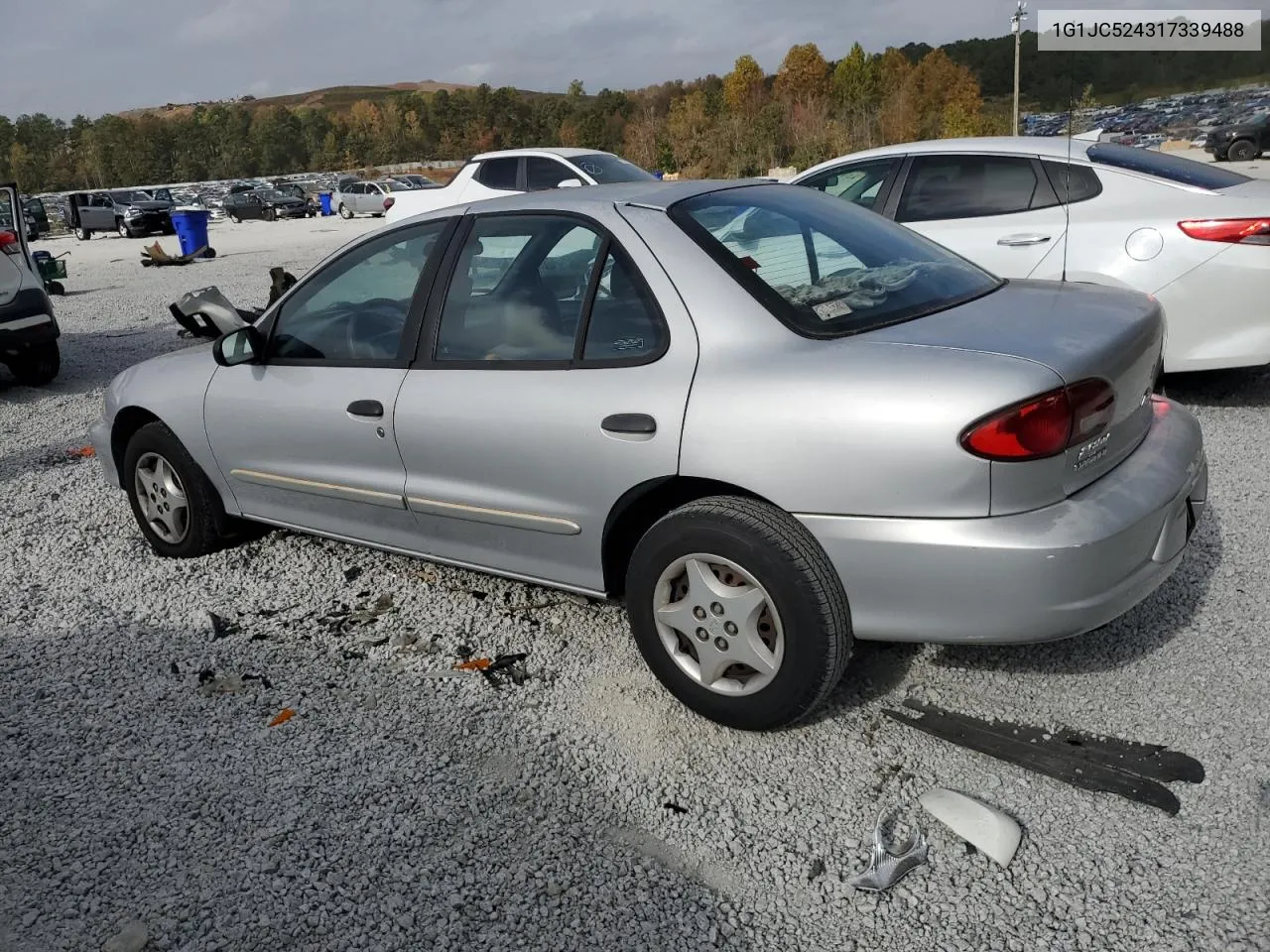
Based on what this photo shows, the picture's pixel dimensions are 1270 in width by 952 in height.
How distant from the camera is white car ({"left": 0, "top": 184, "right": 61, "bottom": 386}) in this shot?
845cm

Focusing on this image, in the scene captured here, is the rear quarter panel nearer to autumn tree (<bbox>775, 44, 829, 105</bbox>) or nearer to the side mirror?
the side mirror

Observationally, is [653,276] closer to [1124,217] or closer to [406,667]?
[406,667]

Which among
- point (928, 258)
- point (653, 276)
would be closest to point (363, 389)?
point (653, 276)

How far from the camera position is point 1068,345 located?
9.05ft

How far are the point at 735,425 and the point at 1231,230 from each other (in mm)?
4111

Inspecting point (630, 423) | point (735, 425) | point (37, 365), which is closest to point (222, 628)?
point (630, 423)

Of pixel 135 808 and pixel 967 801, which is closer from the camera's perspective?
pixel 967 801

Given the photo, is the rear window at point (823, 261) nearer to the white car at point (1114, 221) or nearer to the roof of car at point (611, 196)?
the roof of car at point (611, 196)

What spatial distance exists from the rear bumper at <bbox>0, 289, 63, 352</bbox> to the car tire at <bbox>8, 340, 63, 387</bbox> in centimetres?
32

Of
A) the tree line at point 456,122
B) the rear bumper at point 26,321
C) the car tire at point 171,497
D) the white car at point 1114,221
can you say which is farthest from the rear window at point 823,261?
the tree line at point 456,122

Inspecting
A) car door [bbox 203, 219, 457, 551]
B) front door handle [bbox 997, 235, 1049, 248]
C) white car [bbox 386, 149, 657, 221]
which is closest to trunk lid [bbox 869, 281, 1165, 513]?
car door [bbox 203, 219, 457, 551]

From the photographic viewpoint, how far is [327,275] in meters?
4.07

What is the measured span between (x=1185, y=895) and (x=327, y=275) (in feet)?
11.5

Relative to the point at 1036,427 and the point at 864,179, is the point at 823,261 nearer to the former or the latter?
the point at 1036,427
